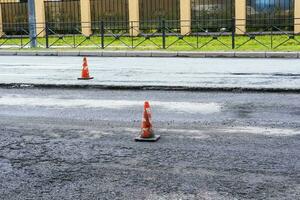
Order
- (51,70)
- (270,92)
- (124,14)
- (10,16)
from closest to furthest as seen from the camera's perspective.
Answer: (270,92)
(51,70)
(124,14)
(10,16)

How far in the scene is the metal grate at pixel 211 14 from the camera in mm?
30141

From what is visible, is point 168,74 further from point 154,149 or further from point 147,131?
point 154,149

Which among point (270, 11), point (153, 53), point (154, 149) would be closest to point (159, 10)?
point (270, 11)

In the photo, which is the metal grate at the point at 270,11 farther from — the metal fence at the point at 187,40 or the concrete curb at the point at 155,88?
the concrete curb at the point at 155,88

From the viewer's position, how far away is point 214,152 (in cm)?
634

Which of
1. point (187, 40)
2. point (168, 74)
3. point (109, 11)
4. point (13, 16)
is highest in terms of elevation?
point (109, 11)

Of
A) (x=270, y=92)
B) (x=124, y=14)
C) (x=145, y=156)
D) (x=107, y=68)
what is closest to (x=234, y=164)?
(x=145, y=156)

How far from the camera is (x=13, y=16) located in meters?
35.3

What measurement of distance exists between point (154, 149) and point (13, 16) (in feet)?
99.8

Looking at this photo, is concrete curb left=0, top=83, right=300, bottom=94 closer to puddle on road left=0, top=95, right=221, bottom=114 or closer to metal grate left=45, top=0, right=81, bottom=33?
puddle on road left=0, top=95, right=221, bottom=114

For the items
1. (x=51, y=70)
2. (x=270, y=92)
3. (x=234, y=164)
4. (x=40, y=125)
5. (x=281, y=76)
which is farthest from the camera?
(x=51, y=70)

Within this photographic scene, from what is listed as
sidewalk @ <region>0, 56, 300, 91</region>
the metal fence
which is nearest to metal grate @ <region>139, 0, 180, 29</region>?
the metal fence

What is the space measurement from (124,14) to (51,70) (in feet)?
58.0

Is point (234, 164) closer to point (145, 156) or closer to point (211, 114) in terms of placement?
point (145, 156)
